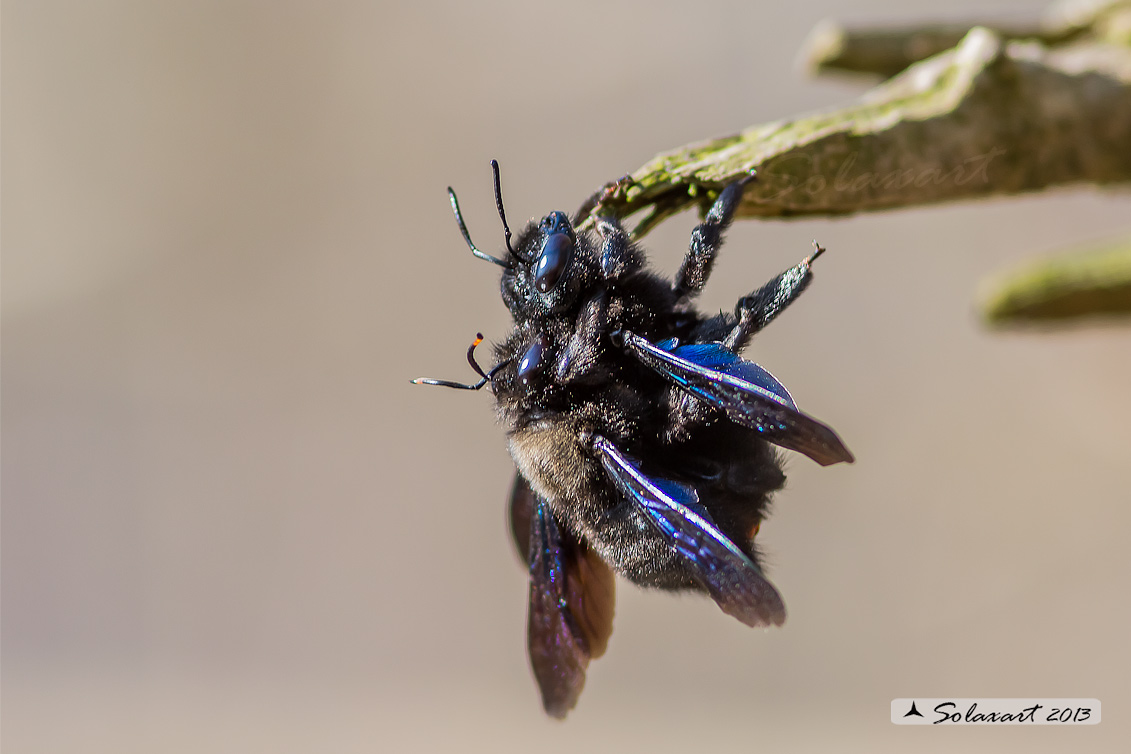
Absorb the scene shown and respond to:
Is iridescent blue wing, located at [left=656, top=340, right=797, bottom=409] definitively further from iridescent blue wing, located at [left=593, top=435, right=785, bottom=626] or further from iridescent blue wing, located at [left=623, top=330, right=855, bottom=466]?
iridescent blue wing, located at [left=593, top=435, right=785, bottom=626]

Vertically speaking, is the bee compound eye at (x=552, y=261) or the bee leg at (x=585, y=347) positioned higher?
the bee compound eye at (x=552, y=261)

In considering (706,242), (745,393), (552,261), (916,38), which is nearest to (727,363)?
(745,393)

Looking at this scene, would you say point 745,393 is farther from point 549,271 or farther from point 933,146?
point 933,146

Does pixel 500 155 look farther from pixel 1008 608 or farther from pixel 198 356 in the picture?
pixel 1008 608

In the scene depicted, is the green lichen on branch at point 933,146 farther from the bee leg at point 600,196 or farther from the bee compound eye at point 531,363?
the bee compound eye at point 531,363

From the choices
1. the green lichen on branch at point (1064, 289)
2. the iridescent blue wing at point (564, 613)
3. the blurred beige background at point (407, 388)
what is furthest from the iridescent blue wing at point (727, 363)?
the blurred beige background at point (407, 388)

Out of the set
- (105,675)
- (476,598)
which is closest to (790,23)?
(476,598)
